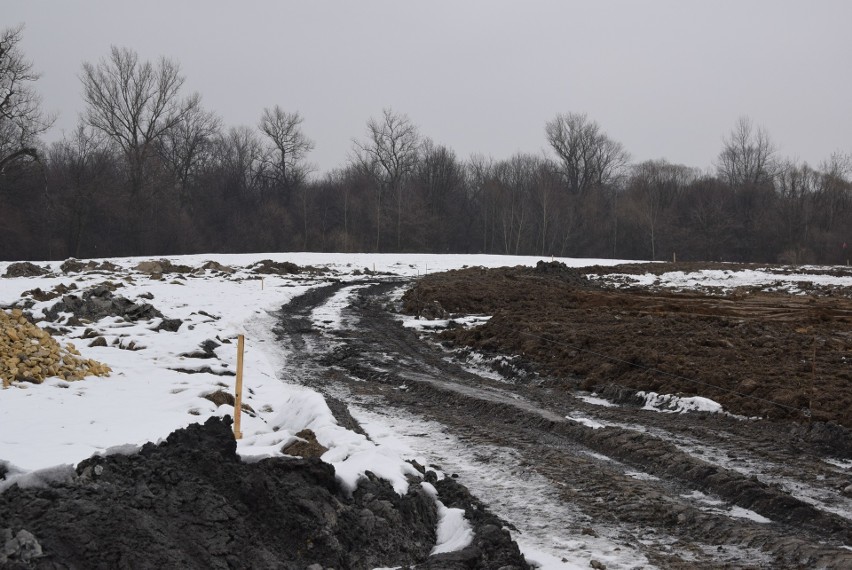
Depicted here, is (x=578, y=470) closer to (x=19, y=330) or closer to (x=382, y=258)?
(x=19, y=330)

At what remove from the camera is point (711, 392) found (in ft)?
33.2

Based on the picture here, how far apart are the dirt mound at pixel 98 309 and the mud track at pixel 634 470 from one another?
4651 millimetres

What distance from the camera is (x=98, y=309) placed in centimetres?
1539

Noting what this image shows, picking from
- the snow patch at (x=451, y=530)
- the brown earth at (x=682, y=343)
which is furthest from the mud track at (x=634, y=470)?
the brown earth at (x=682, y=343)

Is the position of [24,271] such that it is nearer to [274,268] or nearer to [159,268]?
[159,268]

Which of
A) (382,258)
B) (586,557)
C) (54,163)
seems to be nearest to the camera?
(586,557)

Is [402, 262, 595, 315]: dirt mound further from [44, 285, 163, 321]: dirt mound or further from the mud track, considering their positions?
the mud track

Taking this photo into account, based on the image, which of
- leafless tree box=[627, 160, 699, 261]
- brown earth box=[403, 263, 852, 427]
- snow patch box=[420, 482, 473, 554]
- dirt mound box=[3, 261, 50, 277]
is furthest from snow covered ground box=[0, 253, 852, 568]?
leafless tree box=[627, 160, 699, 261]

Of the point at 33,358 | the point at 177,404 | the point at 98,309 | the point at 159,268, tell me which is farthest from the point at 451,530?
the point at 159,268

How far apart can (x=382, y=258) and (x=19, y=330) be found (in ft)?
126

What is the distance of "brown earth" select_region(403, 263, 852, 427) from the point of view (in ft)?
32.3

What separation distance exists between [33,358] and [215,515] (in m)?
6.34

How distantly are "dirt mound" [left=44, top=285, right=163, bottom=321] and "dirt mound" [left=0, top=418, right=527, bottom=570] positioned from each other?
35.0ft

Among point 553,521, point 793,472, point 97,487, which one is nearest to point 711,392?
point 793,472
